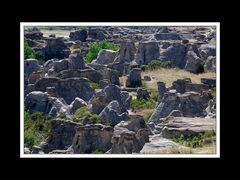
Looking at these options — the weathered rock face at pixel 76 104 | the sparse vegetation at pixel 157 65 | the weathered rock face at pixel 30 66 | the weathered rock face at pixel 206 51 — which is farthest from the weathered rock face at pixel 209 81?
the weathered rock face at pixel 76 104

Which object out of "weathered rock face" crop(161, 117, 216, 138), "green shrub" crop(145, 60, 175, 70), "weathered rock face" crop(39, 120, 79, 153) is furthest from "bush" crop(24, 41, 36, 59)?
"weathered rock face" crop(161, 117, 216, 138)

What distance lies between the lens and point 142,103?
105 ft

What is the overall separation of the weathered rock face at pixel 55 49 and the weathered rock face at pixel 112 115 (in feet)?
61.7

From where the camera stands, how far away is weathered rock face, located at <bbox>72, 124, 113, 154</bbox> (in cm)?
2147

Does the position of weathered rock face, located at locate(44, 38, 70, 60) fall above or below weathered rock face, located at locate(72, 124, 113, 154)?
above

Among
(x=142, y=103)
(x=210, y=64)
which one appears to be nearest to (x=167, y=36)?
(x=210, y=64)

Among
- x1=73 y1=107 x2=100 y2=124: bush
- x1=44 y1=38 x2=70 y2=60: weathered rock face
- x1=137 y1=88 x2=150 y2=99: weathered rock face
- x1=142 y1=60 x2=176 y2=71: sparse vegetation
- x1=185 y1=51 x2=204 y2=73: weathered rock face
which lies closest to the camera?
x1=73 y1=107 x2=100 y2=124: bush

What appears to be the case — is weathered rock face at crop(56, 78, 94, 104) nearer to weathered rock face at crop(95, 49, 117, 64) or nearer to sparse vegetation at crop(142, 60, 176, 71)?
weathered rock face at crop(95, 49, 117, 64)

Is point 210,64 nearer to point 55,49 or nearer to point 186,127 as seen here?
point 55,49

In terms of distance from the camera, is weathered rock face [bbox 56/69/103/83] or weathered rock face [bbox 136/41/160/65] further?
weathered rock face [bbox 136/41/160/65]

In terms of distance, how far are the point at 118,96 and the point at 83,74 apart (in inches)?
234

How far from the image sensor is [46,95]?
30438 mm

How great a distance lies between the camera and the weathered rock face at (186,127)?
→ 20875 mm

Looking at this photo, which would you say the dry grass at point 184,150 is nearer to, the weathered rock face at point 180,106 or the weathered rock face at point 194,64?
the weathered rock face at point 180,106
